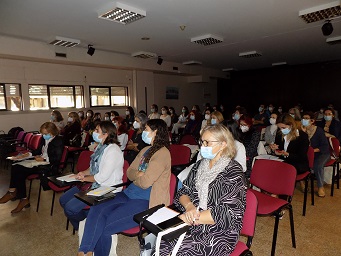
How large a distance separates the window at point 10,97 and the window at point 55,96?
0.36 meters

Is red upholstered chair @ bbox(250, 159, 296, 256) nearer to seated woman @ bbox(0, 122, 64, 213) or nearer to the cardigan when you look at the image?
the cardigan

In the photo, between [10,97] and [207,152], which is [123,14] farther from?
[10,97]

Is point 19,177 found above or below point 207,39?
below

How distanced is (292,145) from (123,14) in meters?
3.73

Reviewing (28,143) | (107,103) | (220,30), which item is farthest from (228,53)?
(28,143)

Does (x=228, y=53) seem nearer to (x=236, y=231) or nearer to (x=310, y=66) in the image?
(x=310, y=66)

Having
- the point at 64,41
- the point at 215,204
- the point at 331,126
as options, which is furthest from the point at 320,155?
the point at 64,41

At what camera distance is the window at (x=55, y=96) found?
7863mm

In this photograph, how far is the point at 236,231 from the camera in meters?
1.66

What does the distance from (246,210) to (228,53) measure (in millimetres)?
7992

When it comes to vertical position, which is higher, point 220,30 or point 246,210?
point 220,30

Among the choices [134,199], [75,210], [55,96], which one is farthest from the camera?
[55,96]

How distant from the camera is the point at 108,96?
972cm

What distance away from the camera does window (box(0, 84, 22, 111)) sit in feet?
23.6
